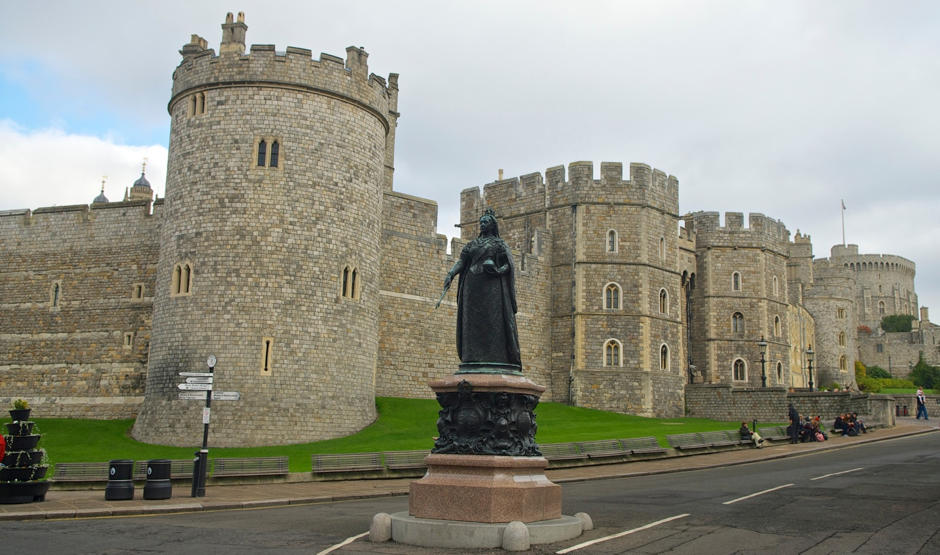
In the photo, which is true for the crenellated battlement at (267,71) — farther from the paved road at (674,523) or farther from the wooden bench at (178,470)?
the paved road at (674,523)

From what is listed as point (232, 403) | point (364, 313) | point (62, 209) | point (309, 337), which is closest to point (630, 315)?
point (364, 313)

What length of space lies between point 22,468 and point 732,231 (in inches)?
1410

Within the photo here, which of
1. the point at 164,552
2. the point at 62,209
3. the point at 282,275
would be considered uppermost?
the point at 62,209

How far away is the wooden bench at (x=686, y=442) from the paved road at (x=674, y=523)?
622 cm

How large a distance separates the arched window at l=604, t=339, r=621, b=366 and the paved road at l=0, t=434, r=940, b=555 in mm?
17248

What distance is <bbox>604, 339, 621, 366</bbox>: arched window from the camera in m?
35.5

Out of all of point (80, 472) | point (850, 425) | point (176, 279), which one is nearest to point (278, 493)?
point (80, 472)

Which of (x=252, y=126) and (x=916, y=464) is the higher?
(x=252, y=126)

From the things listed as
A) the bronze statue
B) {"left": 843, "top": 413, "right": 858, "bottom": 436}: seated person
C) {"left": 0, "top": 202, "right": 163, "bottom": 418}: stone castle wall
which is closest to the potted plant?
the bronze statue

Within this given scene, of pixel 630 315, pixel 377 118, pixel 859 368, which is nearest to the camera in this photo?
pixel 377 118

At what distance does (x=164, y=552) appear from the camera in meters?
9.97

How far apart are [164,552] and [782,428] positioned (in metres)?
24.9

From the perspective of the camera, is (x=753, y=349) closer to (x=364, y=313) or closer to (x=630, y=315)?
(x=630, y=315)

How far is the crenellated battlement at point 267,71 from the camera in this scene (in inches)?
1002
